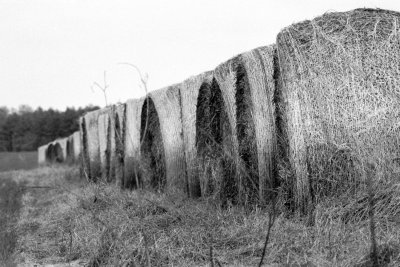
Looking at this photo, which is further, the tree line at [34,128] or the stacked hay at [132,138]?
the tree line at [34,128]

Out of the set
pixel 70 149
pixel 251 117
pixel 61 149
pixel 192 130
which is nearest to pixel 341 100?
pixel 251 117

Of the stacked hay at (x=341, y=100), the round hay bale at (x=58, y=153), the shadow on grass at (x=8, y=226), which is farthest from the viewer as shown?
the round hay bale at (x=58, y=153)

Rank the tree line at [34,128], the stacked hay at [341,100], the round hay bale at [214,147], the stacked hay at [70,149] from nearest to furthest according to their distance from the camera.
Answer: the stacked hay at [341,100] → the round hay bale at [214,147] → the stacked hay at [70,149] → the tree line at [34,128]

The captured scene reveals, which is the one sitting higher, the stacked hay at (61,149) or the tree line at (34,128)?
the tree line at (34,128)

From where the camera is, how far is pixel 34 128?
6338 cm

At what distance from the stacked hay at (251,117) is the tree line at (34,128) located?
173 feet

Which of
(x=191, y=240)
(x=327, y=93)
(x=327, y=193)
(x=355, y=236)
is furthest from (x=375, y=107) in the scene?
(x=191, y=240)

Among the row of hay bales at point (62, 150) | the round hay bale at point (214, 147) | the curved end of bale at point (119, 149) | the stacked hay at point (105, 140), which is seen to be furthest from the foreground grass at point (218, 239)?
the row of hay bales at point (62, 150)

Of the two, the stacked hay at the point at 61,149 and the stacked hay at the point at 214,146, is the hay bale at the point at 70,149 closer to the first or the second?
the stacked hay at the point at 61,149

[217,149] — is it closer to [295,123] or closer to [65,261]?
[295,123]

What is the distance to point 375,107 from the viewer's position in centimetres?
444

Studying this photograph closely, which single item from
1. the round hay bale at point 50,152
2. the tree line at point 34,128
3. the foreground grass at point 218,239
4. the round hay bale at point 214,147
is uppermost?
the tree line at point 34,128

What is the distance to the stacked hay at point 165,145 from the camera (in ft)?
23.9

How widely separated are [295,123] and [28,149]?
204ft
